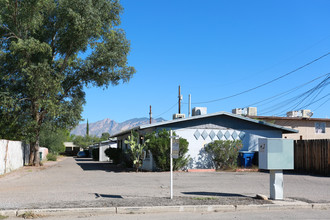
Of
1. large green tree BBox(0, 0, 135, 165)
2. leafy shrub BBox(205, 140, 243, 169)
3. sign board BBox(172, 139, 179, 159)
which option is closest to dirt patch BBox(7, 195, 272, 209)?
sign board BBox(172, 139, 179, 159)

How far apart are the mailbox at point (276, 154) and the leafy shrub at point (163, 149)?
11.6 m

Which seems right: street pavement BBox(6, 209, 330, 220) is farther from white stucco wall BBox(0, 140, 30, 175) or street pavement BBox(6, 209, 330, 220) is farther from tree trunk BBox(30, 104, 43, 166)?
tree trunk BBox(30, 104, 43, 166)

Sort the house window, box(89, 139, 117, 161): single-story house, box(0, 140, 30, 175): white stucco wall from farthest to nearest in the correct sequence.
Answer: box(89, 139, 117, 161): single-story house, the house window, box(0, 140, 30, 175): white stucco wall

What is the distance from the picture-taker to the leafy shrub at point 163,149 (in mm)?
21797

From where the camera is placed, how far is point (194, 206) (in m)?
9.27

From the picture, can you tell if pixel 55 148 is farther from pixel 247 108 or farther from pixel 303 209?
pixel 303 209

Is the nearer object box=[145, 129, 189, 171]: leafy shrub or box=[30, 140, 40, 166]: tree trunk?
box=[145, 129, 189, 171]: leafy shrub

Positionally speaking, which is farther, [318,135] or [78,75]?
[318,135]

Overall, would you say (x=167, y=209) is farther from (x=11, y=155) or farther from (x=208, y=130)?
(x=11, y=155)

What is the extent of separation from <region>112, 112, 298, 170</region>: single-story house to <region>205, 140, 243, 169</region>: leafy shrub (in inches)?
22.2

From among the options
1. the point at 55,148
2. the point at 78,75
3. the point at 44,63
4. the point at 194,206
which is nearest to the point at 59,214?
the point at 194,206

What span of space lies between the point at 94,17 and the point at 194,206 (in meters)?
19.6

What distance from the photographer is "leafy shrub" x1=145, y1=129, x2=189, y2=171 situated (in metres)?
21.8

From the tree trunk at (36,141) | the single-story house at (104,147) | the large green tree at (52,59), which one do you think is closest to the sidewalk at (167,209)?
the large green tree at (52,59)
